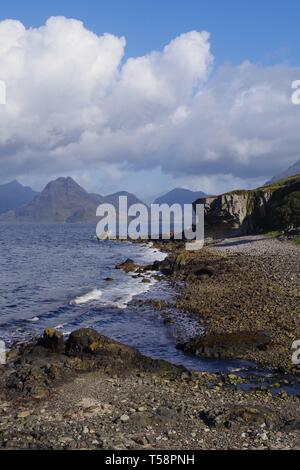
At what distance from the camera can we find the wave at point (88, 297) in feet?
137

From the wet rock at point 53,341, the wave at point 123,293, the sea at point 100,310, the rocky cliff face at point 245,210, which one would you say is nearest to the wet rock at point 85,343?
the wet rock at point 53,341

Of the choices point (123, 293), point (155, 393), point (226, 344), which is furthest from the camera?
point (123, 293)

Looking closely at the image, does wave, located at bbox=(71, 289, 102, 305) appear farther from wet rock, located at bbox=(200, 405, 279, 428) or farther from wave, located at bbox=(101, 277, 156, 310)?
wet rock, located at bbox=(200, 405, 279, 428)

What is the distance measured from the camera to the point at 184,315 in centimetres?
3475

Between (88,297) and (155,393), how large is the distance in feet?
87.5

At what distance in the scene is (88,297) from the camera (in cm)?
4428

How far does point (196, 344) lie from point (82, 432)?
11686 mm

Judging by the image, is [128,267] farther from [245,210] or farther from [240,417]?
[245,210]

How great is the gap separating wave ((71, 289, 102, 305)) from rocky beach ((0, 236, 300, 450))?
14.1 m

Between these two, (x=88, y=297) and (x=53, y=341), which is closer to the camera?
(x=53, y=341)

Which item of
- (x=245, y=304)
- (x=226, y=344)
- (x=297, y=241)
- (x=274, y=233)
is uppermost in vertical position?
(x=274, y=233)

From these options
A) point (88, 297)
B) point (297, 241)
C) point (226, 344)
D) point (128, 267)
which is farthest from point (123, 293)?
point (297, 241)

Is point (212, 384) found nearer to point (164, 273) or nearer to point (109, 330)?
point (109, 330)
